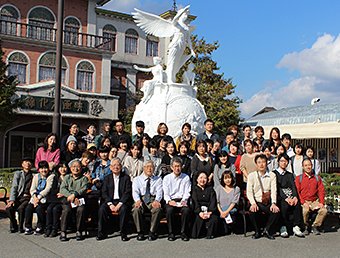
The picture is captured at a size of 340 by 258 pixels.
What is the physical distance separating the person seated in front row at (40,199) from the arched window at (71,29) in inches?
862

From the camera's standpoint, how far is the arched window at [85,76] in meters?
26.9

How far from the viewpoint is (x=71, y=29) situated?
29766 millimetres

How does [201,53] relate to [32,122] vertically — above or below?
above

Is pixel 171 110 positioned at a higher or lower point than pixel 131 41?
lower

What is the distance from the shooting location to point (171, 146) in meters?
7.91

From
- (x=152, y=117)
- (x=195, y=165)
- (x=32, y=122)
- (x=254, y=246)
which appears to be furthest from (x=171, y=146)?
(x=32, y=122)

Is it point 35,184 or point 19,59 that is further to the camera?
point 19,59

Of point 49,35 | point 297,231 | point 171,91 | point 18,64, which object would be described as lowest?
point 297,231

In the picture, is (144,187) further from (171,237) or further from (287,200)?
(287,200)

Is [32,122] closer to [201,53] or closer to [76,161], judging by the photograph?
[201,53]

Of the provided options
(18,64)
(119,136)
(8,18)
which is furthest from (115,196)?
(8,18)

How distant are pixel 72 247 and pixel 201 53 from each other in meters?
17.2

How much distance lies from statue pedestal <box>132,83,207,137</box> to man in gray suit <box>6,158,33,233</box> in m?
5.17

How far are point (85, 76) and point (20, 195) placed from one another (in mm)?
20240
